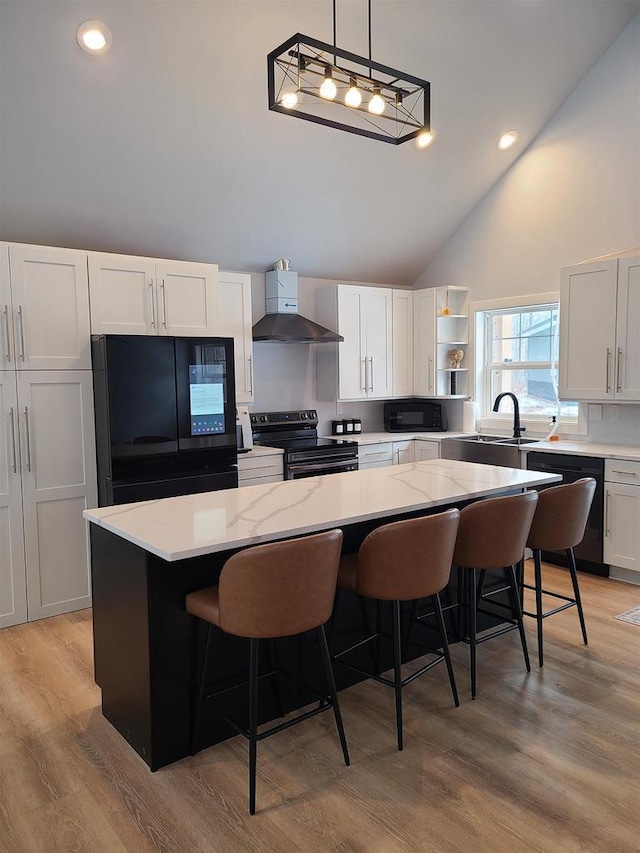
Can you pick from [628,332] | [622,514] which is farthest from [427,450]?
[628,332]

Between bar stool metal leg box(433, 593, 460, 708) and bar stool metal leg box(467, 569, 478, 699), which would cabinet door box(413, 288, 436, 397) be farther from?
bar stool metal leg box(433, 593, 460, 708)

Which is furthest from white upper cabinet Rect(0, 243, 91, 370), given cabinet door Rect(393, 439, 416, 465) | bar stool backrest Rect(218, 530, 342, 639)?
cabinet door Rect(393, 439, 416, 465)

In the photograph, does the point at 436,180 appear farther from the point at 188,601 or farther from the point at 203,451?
the point at 188,601

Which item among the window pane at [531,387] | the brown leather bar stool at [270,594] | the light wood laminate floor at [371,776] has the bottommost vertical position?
the light wood laminate floor at [371,776]

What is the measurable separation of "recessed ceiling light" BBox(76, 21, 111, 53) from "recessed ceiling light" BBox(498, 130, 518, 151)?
3191 millimetres

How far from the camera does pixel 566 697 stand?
294 centimetres

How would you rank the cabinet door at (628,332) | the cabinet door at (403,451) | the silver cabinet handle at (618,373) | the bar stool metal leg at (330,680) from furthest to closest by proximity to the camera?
the cabinet door at (403,451) → the silver cabinet handle at (618,373) → the cabinet door at (628,332) → the bar stool metal leg at (330,680)

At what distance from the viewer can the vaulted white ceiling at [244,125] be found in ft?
11.2

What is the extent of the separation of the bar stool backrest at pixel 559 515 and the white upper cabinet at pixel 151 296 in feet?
8.30

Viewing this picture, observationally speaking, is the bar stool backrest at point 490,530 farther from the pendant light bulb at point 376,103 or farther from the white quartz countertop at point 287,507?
the pendant light bulb at point 376,103

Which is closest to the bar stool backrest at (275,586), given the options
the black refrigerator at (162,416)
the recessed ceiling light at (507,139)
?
the black refrigerator at (162,416)

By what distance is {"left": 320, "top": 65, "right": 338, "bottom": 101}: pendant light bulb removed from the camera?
243 cm

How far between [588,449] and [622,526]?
1.88 ft

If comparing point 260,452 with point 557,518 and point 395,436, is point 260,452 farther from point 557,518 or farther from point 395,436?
point 557,518
